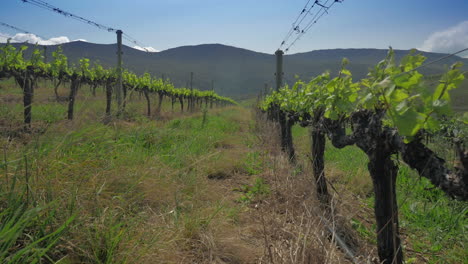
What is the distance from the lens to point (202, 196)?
130 inches

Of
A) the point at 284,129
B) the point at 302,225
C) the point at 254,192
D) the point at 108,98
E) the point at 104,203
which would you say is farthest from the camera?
the point at 108,98

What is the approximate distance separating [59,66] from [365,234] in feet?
41.4

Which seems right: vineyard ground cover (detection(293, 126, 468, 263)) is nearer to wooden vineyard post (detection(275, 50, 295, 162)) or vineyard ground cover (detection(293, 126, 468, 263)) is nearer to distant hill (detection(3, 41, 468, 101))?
wooden vineyard post (detection(275, 50, 295, 162))

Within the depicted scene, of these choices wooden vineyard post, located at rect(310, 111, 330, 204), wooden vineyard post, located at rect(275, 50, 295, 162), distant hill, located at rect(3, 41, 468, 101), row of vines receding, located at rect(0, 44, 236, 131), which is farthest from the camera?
distant hill, located at rect(3, 41, 468, 101)

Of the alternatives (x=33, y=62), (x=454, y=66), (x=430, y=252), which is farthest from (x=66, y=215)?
(x=33, y=62)

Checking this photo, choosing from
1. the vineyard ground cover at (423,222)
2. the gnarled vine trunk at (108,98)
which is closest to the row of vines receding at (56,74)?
the gnarled vine trunk at (108,98)

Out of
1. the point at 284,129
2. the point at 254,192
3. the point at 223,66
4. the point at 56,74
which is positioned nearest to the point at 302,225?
the point at 254,192

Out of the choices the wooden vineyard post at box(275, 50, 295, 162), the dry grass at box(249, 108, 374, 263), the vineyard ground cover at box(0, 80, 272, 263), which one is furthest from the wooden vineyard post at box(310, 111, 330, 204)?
the wooden vineyard post at box(275, 50, 295, 162)

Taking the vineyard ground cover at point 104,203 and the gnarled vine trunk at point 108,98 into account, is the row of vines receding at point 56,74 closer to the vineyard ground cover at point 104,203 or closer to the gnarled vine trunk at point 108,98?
the gnarled vine trunk at point 108,98

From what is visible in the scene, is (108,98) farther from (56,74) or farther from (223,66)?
(223,66)

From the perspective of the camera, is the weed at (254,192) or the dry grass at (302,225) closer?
the dry grass at (302,225)

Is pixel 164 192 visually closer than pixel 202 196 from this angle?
Yes

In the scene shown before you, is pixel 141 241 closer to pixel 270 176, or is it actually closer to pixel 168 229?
pixel 168 229

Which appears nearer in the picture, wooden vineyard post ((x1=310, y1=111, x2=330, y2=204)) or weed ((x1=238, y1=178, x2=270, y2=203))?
wooden vineyard post ((x1=310, y1=111, x2=330, y2=204))
